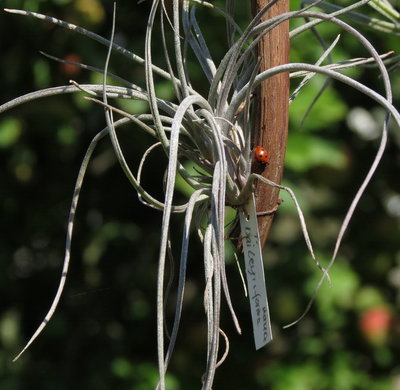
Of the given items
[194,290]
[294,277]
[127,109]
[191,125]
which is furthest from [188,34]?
[194,290]

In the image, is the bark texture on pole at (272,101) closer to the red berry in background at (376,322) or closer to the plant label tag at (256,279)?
the plant label tag at (256,279)

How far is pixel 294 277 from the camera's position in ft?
5.89

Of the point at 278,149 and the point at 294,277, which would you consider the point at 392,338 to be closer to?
the point at 294,277

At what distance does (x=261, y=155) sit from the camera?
68 centimetres

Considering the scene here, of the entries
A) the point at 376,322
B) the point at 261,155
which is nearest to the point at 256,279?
the point at 261,155

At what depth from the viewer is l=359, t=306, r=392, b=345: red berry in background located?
1822 mm

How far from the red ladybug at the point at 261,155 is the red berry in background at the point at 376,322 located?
3.96 ft

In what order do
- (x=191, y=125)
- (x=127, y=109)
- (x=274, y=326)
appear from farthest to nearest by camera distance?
(x=274, y=326), (x=127, y=109), (x=191, y=125)

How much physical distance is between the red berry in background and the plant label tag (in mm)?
1170

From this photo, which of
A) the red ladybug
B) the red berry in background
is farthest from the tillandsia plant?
the red berry in background

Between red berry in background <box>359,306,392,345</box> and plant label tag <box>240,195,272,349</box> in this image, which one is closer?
plant label tag <box>240,195,272,349</box>

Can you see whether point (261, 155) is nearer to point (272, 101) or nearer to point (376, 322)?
point (272, 101)

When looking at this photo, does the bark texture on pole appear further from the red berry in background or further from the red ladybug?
the red berry in background

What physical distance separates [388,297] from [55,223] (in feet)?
2.49
